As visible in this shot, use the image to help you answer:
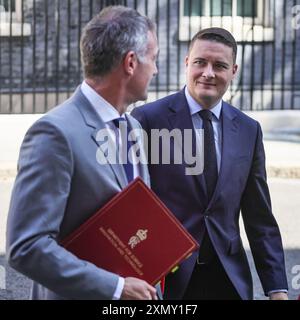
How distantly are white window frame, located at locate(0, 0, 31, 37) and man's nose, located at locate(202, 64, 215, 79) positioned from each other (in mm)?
10722

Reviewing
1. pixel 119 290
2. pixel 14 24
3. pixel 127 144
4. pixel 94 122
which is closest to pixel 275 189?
pixel 14 24

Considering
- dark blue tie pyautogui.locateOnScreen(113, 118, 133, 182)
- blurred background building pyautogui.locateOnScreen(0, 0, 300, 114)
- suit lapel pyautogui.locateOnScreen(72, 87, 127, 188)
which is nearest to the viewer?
suit lapel pyautogui.locateOnScreen(72, 87, 127, 188)

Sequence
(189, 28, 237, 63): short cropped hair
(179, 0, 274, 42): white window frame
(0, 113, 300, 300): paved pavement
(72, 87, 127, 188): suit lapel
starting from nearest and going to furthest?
(72, 87, 127, 188): suit lapel
(189, 28, 237, 63): short cropped hair
(0, 113, 300, 300): paved pavement
(179, 0, 274, 42): white window frame

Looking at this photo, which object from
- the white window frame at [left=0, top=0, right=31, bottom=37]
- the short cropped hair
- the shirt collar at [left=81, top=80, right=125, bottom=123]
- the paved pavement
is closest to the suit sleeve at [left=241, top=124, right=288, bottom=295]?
the short cropped hair

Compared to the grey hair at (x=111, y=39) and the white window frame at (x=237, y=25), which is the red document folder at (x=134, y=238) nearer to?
the grey hair at (x=111, y=39)

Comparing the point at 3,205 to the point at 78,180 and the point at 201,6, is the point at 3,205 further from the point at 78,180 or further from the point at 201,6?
the point at 78,180

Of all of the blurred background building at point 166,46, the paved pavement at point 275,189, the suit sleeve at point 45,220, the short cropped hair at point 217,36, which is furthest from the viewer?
the blurred background building at point 166,46

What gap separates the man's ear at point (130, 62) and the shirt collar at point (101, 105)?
0.37ft

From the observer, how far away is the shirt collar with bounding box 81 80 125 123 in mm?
2977

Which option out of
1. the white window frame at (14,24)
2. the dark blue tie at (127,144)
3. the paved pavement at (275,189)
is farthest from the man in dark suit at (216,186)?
the white window frame at (14,24)

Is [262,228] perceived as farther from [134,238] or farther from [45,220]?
[45,220]

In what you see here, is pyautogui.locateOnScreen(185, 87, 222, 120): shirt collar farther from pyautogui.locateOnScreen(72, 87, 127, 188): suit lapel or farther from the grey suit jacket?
the grey suit jacket

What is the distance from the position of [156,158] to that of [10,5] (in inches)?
422

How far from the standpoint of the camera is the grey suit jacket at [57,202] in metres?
2.74
